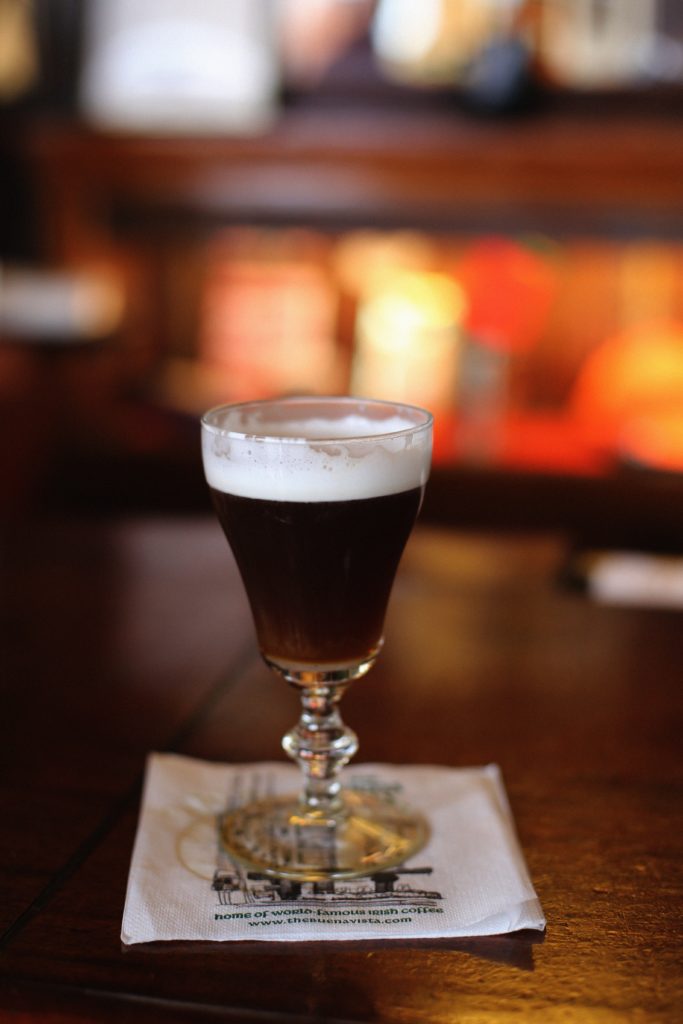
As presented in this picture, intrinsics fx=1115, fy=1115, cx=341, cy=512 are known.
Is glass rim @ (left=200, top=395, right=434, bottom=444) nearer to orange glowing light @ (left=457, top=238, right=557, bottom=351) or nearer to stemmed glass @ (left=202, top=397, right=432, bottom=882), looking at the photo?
stemmed glass @ (left=202, top=397, right=432, bottom=882)

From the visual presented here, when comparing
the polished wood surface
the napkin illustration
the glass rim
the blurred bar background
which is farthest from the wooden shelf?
the napkin illustration

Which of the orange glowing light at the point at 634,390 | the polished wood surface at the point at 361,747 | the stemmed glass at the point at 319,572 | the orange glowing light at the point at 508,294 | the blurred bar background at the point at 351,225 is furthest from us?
the orange glowing light at the point at 508,294

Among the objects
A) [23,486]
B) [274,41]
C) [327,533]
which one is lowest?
[23,486]

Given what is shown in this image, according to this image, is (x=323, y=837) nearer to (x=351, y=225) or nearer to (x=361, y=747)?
(x=361, y=747)

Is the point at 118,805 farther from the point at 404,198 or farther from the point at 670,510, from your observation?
the point at 404,198

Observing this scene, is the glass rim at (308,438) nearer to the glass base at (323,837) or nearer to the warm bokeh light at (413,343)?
the glass base at (323,837)

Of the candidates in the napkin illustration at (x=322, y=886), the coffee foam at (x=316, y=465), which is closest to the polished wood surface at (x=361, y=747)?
the napkin illustration at (x=322, y=886)

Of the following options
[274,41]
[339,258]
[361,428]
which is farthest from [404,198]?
[361,428]
